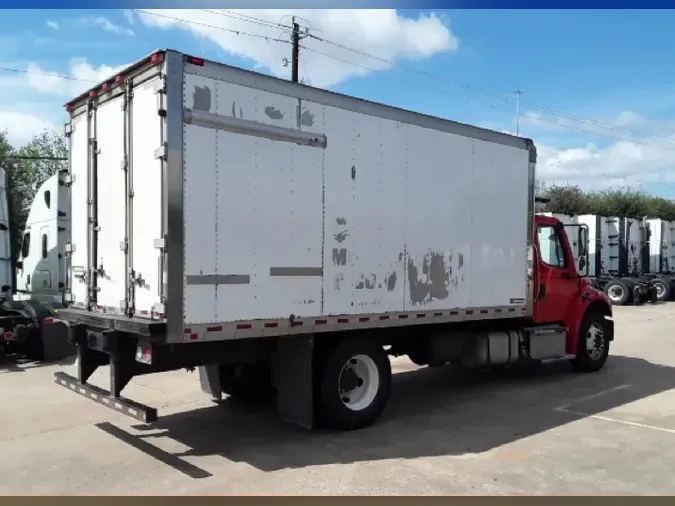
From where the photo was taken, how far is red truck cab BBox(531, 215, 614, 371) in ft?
32.7

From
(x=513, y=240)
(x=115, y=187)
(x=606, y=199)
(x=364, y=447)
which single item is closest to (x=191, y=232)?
(x=115, y=187)

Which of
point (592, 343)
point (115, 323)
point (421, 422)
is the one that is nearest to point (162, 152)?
point (115, 323)

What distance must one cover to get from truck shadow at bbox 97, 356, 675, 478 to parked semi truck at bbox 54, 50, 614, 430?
35 centimetres

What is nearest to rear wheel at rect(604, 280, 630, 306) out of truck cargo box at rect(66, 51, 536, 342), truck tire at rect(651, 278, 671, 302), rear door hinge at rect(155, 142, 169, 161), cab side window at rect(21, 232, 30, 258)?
truck tire at rect(651, 278, 671, 302)

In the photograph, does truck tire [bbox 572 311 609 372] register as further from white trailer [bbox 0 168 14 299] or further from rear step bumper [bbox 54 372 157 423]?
white trailer [bbox 0 168 14 299]

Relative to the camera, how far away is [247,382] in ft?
27.0

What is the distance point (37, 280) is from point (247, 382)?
327 inches

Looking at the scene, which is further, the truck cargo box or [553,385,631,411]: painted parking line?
[553,385,631,411]: painted parking line

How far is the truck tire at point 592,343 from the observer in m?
10.6

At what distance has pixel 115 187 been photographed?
6625mm

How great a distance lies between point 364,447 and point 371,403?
0.86 meters

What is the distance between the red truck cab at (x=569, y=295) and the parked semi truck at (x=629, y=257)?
47.1 feet

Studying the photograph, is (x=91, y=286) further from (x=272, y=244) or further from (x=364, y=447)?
(x=364, y=447)

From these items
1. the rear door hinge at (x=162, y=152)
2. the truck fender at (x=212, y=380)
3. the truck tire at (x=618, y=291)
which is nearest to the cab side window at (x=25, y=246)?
the truck fender at (x=212, y=380)
